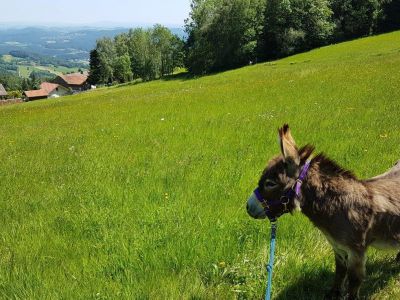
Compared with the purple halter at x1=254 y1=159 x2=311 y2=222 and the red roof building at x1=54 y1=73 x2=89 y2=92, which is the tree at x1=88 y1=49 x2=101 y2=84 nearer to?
the red roof building at x1=54 y1=73 x2=89 y2=92

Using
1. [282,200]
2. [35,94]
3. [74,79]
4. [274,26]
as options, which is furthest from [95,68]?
[282,200]

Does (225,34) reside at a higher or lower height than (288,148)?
higher

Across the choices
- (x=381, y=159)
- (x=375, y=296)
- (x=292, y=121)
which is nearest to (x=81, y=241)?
(x=375, y=296)

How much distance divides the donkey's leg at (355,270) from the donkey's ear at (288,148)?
1.18m

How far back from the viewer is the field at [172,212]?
487cm

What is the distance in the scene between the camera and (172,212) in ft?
21.2

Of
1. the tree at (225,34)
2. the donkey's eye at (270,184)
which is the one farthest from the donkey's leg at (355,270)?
the tree at (225,34)

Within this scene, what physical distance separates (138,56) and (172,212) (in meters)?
130

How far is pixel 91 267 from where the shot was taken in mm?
5113

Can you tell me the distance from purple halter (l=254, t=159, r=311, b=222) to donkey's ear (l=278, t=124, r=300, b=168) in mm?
182

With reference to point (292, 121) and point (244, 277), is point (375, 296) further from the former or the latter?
point (292, 121)

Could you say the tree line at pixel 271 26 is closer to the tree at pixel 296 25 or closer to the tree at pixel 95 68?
the tree at pixel 296 25

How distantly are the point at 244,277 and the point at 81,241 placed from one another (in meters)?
2.46

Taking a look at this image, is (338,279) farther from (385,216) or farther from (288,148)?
(288,148)
